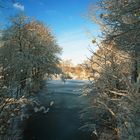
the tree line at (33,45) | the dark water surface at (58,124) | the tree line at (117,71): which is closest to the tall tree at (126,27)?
the tree line at (117,71)

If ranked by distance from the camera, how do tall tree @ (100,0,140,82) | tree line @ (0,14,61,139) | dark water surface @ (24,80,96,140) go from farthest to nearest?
tree line @ (0,14,61,139) → dark water surface @ (24,80,96,140) → tall tree @ (100,0,140,82)

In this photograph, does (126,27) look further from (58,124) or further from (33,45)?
(33,45)

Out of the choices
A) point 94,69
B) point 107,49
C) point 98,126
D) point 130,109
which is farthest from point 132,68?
point 130,109

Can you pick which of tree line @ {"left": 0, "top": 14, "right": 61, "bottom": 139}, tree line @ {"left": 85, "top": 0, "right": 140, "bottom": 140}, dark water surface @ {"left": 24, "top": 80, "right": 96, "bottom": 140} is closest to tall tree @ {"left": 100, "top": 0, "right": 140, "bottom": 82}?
tree line @ {"left": 85, "top": 0, "right": 140, "bottom": 140}

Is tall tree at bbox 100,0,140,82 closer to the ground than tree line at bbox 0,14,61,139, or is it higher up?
closer to the ground

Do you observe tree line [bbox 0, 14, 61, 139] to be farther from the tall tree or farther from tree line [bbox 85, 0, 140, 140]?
the tall tree

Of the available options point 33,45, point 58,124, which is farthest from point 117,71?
point 33,45

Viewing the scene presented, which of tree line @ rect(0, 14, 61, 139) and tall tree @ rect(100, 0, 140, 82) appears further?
tree line @ rect(0, 14, 61, 139)

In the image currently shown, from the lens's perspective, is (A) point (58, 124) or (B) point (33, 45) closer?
(A) point (58, 124)

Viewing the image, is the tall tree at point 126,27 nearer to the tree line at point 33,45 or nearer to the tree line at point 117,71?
the tree line at point 117,71

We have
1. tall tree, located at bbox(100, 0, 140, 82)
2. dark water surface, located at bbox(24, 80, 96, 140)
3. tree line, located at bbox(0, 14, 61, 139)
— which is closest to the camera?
tall tree, located at bbox(100, 0, 140, 82)

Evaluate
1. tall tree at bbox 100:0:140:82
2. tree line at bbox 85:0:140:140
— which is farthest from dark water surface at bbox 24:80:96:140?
tall tree at bbox 100:0:140:82

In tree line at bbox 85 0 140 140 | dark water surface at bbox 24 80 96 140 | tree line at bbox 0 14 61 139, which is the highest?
tree line at bbox 0 14 61 139

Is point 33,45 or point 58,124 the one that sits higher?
point 33,45
